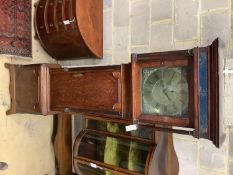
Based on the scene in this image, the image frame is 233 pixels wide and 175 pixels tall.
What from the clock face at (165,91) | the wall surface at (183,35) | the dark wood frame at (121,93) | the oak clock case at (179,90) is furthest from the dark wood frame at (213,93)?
the dark wood frame at (121,93)

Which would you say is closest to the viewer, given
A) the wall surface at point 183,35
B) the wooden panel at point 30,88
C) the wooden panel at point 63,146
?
the wall surface at point 183,35

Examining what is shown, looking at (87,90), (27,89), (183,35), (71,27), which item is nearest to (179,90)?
(87,90)

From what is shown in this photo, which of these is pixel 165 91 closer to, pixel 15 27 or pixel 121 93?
pixel 121 93

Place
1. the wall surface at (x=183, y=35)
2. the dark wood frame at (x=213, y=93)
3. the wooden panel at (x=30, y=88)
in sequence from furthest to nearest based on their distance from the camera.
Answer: the wooden panel at (x=30, y=88) → the wall surface at (x=183, y=35) → the dark wood frame at (x=213, y=93)

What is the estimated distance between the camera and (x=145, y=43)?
9.17 feet

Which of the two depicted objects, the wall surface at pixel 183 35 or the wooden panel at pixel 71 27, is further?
the wooden panel at pixel 71 27

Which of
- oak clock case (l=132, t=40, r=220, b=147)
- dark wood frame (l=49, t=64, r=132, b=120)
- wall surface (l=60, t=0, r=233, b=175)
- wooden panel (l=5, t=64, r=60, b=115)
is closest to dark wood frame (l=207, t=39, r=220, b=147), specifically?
oak clock case (l=132, t=40, r=220, b=147)

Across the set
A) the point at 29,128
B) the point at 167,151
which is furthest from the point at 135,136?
the point at 29,128

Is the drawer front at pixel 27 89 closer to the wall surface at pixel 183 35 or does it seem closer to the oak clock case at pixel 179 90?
the wall surface at pixel 183 35

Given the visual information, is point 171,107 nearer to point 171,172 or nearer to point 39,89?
point 171,172

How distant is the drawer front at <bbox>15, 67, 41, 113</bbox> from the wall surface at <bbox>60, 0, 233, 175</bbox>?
0.89 m

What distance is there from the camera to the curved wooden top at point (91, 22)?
109 inches

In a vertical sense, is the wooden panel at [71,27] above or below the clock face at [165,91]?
above

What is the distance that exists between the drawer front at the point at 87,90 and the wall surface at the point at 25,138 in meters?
0.73
